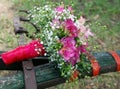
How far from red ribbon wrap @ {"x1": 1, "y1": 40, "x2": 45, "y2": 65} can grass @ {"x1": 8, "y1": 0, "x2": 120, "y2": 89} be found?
1590mm

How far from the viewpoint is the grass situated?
147 inches

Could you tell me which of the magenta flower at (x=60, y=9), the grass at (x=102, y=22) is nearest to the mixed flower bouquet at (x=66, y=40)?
the magenta flower at (x=60, y=9)

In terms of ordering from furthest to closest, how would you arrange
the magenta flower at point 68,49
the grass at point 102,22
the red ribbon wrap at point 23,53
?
the grass at point 102,22 → the red ribbon wrap at point 23,53 → the magenta flower at point 68,49

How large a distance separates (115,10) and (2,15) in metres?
1.86

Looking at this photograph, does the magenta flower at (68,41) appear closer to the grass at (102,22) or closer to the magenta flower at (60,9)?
the magenta flower at (60,9)

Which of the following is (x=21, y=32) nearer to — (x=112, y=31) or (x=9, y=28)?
(x=9, y=28)

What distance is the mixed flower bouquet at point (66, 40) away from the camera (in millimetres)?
2047

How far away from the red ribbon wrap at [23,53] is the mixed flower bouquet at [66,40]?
6 cm

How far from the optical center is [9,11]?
493 centimetres

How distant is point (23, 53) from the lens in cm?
216

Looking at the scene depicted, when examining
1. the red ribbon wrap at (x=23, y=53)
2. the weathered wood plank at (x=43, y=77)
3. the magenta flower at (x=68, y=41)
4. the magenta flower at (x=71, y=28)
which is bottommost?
the weathered wood plank at (x=43, y=77)

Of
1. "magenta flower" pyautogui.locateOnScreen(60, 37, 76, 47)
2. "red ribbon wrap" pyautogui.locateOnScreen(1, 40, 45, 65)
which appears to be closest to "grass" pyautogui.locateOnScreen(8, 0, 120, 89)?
"red ribbon wrap" pyautogui.locateOnScreen(1, 40, 45, 65)

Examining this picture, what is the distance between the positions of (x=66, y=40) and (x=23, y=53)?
1.11 feet

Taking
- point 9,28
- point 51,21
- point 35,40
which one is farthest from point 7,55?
point 9,28
